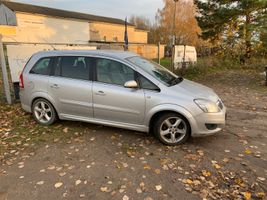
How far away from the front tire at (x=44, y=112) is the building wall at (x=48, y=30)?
80.6 feet

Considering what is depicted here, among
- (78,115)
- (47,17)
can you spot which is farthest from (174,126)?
(47,17)

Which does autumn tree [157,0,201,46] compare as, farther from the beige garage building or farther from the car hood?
the car hood

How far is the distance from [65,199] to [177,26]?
129ft

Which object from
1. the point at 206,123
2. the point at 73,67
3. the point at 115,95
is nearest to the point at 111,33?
the point at 73,67

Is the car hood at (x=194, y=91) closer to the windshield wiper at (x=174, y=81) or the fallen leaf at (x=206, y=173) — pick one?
the windshield wiper at (x=174, y=81)

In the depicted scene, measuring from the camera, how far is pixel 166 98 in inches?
168

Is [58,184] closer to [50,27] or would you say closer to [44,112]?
[44,112]

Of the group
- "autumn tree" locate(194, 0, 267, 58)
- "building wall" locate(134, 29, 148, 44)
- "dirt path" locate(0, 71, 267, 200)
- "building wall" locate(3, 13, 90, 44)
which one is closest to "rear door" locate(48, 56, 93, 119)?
"dirt path" locate(0, 71, 267, 200)

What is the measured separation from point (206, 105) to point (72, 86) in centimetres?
275

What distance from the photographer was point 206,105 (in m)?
4.21

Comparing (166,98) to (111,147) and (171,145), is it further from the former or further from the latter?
(111,147)

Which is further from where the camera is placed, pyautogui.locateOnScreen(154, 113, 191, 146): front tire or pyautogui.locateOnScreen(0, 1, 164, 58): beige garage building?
pyautogui.locateOnScreen(0, 1, 164, 58): beige garage building

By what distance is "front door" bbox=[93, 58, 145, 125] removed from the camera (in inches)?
175

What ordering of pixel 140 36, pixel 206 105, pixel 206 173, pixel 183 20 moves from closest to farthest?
pixel 206 173 < pixel 206 105 < pixel 183 20 < pixel 140 36
